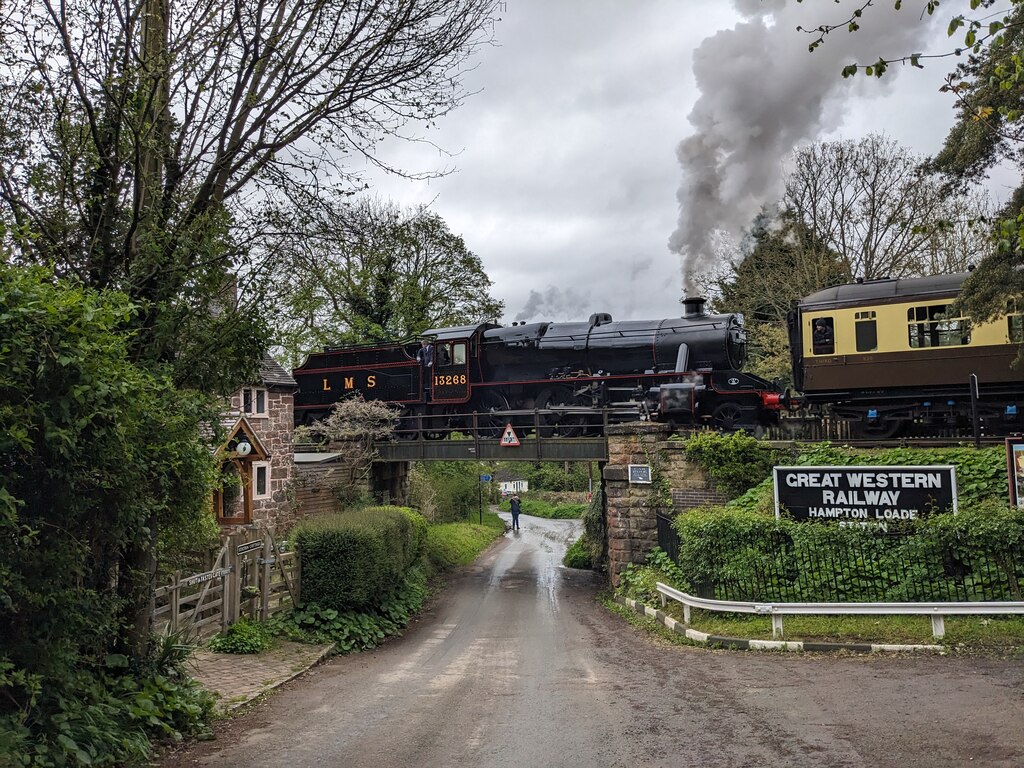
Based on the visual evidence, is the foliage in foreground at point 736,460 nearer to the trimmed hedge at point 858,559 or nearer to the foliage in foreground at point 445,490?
the trimmed hedge at point 858,559

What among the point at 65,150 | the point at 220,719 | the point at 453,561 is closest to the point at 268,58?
the point at 65,150

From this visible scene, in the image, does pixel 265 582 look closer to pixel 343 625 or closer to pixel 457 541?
pixel 343 625

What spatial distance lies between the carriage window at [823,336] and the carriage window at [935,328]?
1484 millimetres

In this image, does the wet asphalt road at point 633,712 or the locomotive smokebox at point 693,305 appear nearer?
the wet asphalt road at point 633,712

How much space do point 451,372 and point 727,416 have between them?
8.19 meters

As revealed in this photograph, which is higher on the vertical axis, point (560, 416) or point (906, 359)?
point (906, 359)

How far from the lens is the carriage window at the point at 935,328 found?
51.8 ft

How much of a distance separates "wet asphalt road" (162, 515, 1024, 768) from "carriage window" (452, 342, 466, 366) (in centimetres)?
1220

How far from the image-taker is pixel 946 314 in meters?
15.5

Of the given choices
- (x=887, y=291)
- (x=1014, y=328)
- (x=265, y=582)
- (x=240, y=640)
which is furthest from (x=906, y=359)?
(x=240, y=640)

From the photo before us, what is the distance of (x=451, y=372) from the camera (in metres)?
23.2

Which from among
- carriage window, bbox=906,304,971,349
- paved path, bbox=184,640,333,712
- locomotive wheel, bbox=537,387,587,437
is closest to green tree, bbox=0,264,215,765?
paved path, bbox=184,640,333,712

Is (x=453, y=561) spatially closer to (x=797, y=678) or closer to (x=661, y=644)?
(x=661, y=644)

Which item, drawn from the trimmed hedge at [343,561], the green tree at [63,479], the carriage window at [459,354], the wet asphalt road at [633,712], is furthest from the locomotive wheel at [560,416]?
the green tree at [63,479]
